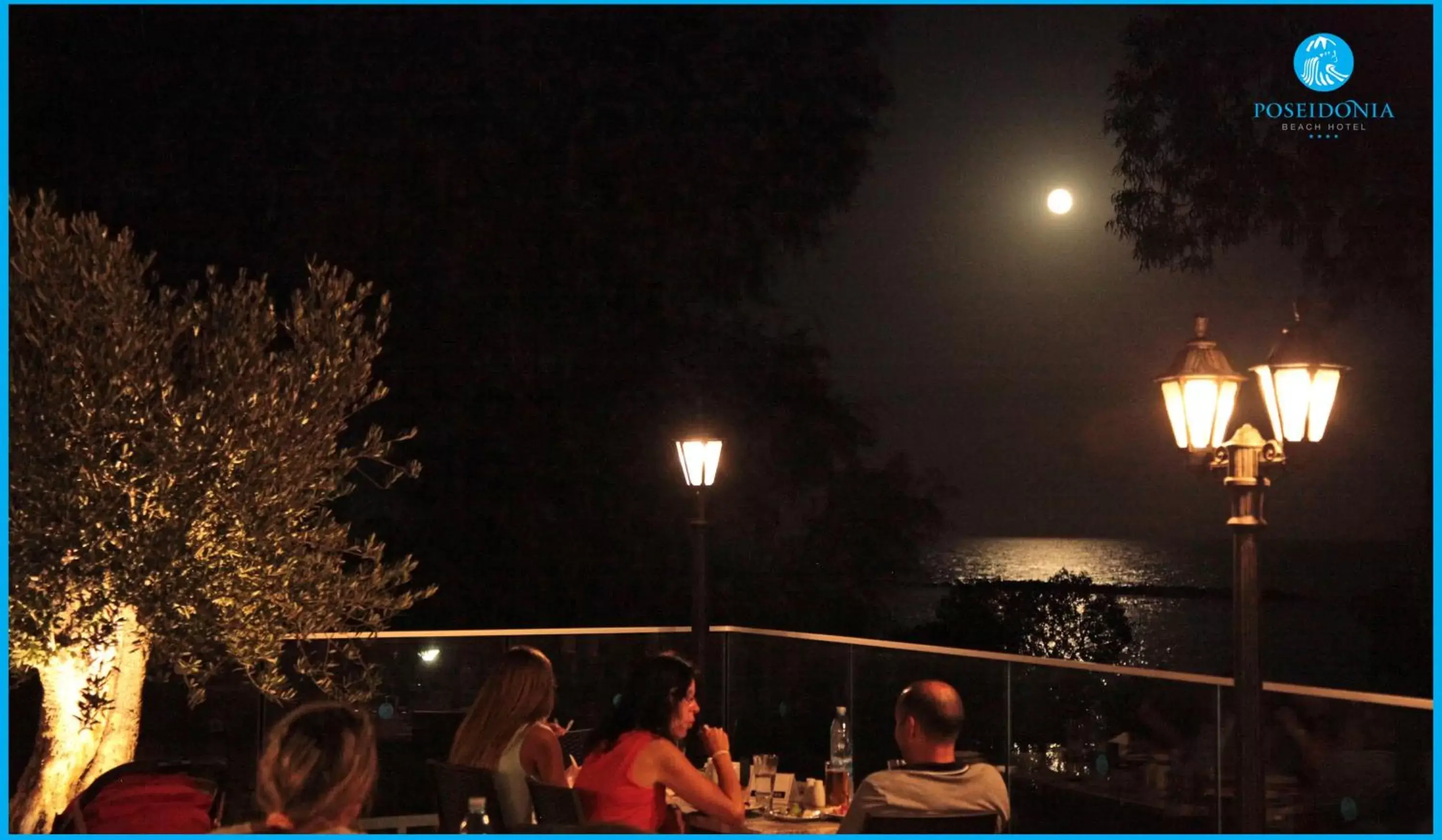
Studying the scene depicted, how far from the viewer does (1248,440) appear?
5754mm

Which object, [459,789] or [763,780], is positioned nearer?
[459,789]

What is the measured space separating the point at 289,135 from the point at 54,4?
2.51m

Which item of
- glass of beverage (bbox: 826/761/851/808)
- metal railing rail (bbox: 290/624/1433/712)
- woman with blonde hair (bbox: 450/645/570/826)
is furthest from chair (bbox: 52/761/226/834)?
metal railing rail (bbox: 290/624/1433/712)

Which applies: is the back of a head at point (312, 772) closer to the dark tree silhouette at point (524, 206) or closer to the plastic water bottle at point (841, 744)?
the plastic water bottle at point (841, 744)

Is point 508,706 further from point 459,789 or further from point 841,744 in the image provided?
point 841,744

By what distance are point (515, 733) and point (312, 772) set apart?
2441mm

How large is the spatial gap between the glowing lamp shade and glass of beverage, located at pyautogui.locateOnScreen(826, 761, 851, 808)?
3918mm

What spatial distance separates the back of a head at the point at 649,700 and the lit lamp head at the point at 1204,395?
2.06 meters

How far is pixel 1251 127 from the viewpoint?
17328 millimetres

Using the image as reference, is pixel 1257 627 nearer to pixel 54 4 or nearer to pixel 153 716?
pixel 153 716

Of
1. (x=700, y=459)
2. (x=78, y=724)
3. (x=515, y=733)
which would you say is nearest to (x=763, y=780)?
(x=515, y=733)

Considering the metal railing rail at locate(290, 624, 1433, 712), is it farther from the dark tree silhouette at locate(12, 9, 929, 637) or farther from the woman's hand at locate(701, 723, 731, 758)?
the dark tree silhouette at locate(12, 9, 929, 637)

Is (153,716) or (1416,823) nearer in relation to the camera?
(1416,823)

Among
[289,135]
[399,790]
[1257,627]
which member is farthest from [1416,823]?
[289,135]
